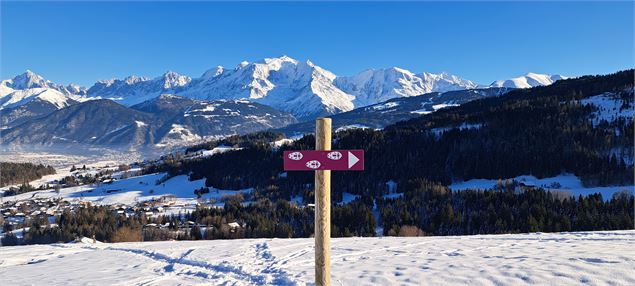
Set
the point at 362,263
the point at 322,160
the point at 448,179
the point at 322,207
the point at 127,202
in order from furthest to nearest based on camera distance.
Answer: the point at 127,202 < the point at 448,179 < the point at 362,263 < the point at 322,207 < the point at 322,160

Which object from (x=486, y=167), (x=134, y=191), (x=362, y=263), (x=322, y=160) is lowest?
(x=134, y=191)

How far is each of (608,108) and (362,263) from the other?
172182mm

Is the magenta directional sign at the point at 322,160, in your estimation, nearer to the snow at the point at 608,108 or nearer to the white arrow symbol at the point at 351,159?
the white arrow symbol at the point at 351,159

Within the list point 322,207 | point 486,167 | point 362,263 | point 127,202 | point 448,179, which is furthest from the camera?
point 127,202

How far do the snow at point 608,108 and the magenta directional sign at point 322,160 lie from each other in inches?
6365

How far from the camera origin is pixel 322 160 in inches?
413

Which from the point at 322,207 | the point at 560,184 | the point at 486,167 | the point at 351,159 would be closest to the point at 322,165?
the point at 351,159

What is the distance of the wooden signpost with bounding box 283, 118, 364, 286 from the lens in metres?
10.5

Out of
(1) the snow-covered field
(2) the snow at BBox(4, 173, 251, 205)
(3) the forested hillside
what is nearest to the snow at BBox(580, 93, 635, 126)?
(3) the forested hillside

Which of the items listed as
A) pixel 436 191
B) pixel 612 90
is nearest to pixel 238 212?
pixel 436 191

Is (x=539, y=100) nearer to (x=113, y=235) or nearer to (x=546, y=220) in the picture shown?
(x=546, y=220)

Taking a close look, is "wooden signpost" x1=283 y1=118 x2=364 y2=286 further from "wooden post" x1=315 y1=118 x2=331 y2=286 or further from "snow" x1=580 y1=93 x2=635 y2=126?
"snow" x1=580 y1=93 x2=635 y2=126

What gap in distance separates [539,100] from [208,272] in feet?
641

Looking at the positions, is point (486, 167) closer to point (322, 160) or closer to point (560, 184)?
point (560, 184)
